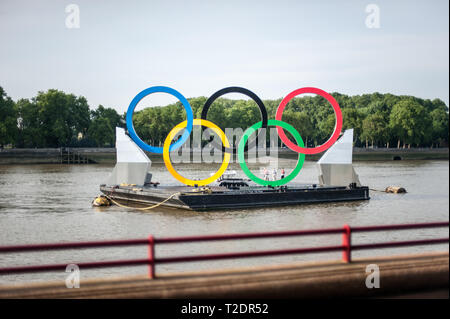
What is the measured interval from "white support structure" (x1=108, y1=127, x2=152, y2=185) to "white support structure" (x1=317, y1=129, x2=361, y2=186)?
49.3 feet

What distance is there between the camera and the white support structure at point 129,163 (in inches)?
1764

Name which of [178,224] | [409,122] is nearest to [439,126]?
[409,122]

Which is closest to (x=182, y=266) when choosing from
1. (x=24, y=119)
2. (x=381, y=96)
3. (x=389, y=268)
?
(x=389, y=268)

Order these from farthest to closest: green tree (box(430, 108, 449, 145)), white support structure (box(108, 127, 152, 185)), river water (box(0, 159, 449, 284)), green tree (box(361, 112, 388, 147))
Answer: green tree (box(430, 108, 449, 145))
green tree (box(361, 112, 388, 147))
white support structure (box(108, 127, 152, 185))
river water (box(0, 159, 449, 284))

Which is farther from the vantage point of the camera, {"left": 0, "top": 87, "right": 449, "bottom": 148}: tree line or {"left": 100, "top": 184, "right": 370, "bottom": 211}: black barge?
{"left": 0, "top": 87, "right": 449, "bottom": 148}: tree line

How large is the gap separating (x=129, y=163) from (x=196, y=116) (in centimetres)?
10298

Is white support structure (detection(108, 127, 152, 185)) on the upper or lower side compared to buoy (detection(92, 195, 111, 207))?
upper

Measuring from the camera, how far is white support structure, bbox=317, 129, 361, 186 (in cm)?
4647

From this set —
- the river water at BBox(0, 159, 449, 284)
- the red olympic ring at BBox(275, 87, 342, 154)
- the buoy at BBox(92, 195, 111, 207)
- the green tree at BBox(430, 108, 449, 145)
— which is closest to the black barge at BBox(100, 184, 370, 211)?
the river water at BBox(0, 159, 449, 284)

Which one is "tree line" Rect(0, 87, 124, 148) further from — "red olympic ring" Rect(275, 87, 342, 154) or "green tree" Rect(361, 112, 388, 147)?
"red olympic ring" Rect(275, 87, 342, 154)

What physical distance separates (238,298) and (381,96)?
645ft

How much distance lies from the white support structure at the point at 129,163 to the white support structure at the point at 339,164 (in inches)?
592

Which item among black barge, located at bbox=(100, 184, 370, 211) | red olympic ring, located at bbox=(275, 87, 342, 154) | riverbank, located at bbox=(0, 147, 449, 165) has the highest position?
red olympic ring, located at bbox=(275, 87, 342, 154)
